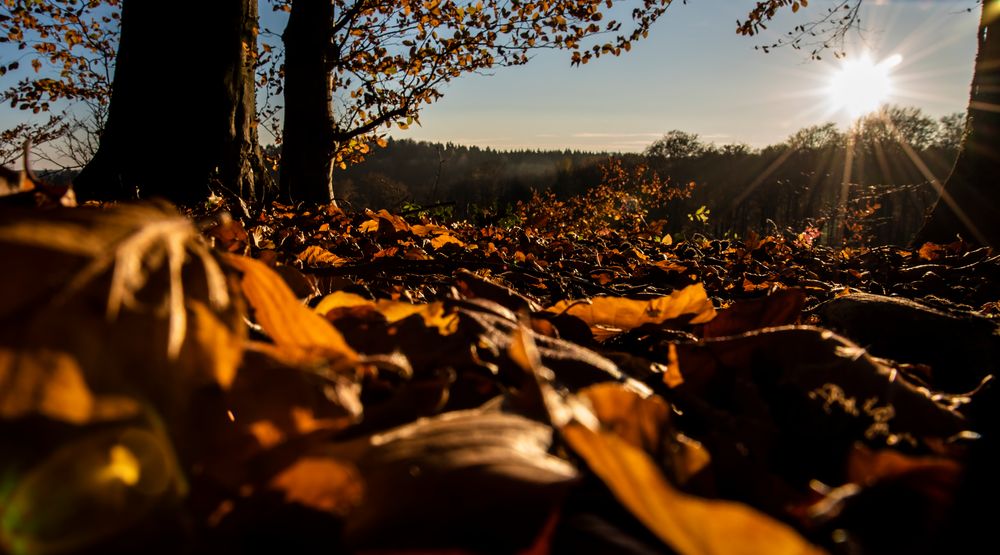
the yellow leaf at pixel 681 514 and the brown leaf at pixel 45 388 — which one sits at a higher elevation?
the brown leaf at pixel 45 388

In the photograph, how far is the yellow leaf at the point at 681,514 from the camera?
32cm

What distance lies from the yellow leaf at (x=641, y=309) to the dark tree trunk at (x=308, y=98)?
6863 millimetres

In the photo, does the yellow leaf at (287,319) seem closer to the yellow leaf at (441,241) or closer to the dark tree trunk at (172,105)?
the yellow leaf at (441,241)

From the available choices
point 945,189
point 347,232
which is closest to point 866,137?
point 945,189

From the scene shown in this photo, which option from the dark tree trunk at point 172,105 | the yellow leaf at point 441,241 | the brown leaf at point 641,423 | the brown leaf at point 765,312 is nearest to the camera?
the brown leaf at point 641,423

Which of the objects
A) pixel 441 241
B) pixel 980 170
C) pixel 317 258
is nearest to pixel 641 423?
pixel 317 258

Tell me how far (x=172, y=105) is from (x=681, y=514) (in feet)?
14.7

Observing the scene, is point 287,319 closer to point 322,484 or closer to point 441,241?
point 322,484

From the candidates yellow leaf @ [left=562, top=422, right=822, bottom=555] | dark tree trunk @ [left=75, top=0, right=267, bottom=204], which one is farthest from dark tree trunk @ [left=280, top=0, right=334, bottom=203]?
yellow leaf @ [left=562, top=422, right=822, bottom=555]

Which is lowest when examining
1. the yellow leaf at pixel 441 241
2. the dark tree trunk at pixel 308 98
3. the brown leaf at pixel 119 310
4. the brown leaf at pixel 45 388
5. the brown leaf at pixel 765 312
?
the yellow leaf at pixel 441 241

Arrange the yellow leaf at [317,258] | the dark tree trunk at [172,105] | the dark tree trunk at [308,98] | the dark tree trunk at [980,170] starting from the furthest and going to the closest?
the dark tree trunk at [308,98] → the dark tree trunk at [980,170] → the dark tree trunk at [172,105] → the yellow leaf at [317,258]

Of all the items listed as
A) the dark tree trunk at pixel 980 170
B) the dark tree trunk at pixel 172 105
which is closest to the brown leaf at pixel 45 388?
the dark tree trunk at pixel 172 105

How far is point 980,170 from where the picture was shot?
231 inches

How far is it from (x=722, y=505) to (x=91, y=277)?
391mm
